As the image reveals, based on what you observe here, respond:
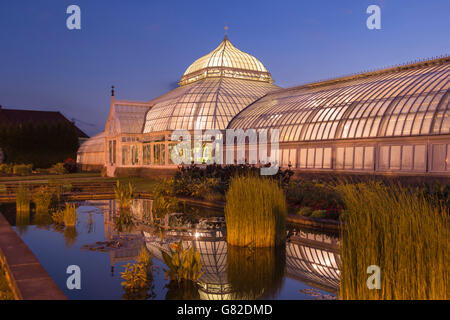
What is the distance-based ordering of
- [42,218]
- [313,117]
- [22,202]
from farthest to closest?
[313,117] → [22,202] → [42,218]

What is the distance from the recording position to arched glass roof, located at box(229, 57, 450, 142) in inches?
680

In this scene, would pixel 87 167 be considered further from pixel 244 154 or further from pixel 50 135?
pixel 244 154

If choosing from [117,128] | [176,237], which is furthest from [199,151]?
[176,237]

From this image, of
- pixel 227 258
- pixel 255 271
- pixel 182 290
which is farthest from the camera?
pixel 227 258

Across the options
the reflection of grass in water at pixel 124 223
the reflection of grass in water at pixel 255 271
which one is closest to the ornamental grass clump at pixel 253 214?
the reflection of grass in water at pixel 255 271

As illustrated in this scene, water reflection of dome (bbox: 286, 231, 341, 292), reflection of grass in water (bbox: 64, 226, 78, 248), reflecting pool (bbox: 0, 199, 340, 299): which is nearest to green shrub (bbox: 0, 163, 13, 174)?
reflecting pool (bbox: 0, 199, 340, 299)

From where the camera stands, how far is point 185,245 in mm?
8891

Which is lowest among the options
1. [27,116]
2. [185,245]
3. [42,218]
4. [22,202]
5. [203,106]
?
[185,245]

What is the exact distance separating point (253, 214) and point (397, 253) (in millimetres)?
4452

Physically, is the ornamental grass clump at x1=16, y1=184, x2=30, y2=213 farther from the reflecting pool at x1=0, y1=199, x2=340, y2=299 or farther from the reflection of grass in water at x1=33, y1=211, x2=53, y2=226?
the reflecting pool at x1=0, y1=199, x2=340, y2=299

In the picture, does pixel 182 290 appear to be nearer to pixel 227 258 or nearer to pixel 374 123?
pixel 227 258

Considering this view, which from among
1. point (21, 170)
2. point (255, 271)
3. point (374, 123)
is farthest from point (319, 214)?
point (21, 170)

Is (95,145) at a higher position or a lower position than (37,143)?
lower

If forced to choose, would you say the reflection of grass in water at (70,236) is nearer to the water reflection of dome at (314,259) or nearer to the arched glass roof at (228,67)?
the water reflection of dome at (314,259)
